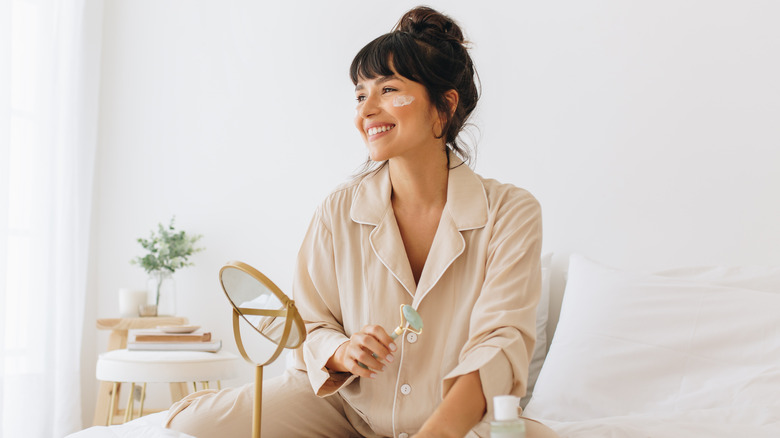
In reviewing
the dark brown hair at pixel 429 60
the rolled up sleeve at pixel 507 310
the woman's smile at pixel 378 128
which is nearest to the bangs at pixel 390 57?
the dark brown hair at pixel 429 60

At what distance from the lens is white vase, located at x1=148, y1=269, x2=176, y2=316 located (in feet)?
10.5

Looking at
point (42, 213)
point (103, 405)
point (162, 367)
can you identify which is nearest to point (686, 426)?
point (162, 367)

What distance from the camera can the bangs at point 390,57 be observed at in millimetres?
1532

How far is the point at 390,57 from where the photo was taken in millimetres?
1547

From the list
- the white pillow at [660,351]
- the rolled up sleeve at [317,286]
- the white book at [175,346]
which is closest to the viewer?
the rolled up sleeve at [317,286]

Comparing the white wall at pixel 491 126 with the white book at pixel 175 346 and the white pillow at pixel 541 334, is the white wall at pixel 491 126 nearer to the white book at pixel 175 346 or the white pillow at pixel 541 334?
the white pillow at pixel 541 334

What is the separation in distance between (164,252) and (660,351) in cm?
221

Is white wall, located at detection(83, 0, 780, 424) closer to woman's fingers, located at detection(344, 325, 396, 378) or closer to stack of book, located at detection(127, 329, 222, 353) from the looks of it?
stack of book, located at detection(127, 329, 222, 353)

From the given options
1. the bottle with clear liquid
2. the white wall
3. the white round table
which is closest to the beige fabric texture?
the bottle with clear liquid

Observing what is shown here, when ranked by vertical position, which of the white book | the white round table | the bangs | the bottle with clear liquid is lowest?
the white round table

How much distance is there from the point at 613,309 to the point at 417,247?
2.06ft

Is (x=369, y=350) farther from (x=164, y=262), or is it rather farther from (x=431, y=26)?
(x=164, y=262)

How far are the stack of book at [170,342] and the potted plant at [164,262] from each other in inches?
20.0

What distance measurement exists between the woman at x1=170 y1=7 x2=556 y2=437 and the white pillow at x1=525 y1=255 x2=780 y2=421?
1.77 feet
